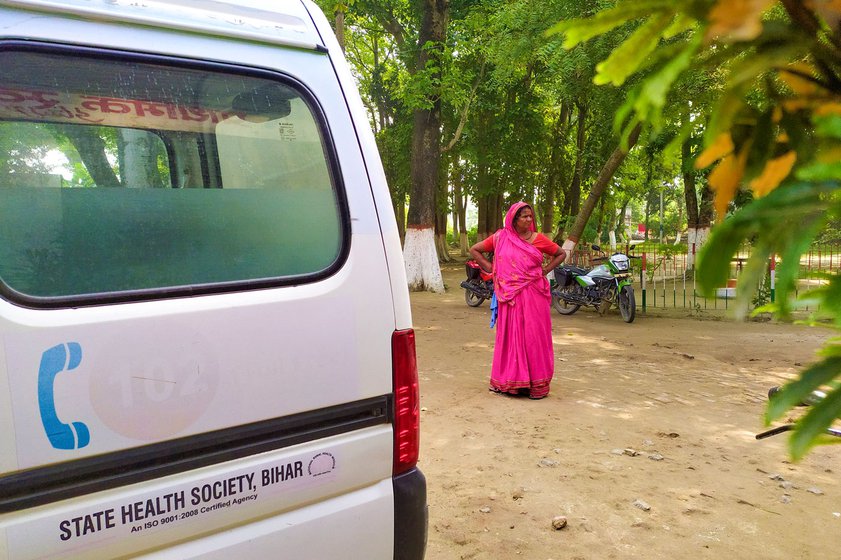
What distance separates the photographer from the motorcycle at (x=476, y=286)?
1054 centimetres

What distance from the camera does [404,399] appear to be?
6.25 feet

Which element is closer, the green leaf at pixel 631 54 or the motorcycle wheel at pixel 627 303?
the green leaf at pixel 631 54

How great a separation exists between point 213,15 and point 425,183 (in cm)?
1076

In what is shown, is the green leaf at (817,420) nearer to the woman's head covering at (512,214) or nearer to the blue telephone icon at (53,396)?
the blue telephone icon at (53,396)

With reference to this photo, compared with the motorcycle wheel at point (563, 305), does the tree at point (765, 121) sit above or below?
above

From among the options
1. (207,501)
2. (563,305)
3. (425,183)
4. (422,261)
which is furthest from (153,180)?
(425,183)

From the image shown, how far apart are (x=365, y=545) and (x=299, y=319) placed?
67 cm

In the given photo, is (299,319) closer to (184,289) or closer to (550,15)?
(184,289)

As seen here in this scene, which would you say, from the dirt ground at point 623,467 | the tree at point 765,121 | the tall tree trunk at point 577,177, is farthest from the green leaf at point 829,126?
the tall tree trunk at point 577,177

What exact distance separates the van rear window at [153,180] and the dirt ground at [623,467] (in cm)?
133

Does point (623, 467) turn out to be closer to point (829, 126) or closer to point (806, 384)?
point (806, 384)

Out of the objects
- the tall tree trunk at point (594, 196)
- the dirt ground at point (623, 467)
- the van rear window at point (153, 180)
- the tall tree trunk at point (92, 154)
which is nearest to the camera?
the van rear window at point (153, 180)

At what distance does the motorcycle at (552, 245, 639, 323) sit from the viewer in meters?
9.23

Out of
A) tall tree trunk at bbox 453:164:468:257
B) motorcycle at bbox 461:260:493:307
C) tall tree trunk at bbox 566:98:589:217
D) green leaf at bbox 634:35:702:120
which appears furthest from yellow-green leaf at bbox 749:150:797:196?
tall tree trunk at bbox 453:164:468:257
